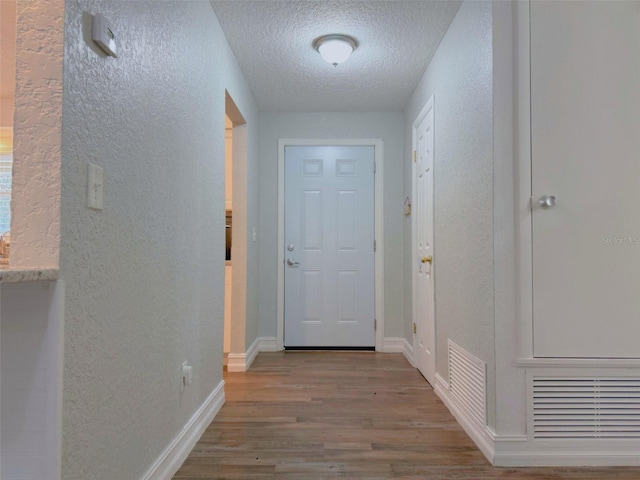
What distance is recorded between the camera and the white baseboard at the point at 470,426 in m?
1.85

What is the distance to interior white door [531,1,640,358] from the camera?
1.81 metres

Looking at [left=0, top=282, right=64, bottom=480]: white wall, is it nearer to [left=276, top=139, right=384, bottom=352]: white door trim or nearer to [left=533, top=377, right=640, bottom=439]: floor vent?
[left=533, top=377, right=640, bottom=439]: floor vent

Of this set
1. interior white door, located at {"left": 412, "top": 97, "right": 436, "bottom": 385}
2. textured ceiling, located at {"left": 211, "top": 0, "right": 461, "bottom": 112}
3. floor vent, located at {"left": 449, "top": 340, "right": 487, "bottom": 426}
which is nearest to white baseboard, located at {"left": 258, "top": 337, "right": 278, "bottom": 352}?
interior white door, located at {"left": 412, "top": 97, "right": 436, "bottom": 385}

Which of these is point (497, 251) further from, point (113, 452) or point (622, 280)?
point (113, 452)

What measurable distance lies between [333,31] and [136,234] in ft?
6.19

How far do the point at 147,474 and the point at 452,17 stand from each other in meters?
2.80

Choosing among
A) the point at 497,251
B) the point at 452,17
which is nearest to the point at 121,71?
the point at 497,251

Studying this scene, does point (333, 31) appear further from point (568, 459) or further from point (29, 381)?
point (568, 459)

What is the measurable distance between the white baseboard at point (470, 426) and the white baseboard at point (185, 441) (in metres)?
1.39

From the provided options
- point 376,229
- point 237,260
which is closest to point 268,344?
point 237,260

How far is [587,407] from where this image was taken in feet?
5.98

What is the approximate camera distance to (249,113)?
3.49 m

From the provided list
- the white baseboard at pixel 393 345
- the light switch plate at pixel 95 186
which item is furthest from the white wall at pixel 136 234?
the white baseboard at pixel 393 345

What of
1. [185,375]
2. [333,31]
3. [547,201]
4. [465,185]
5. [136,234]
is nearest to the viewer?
[136,234]
